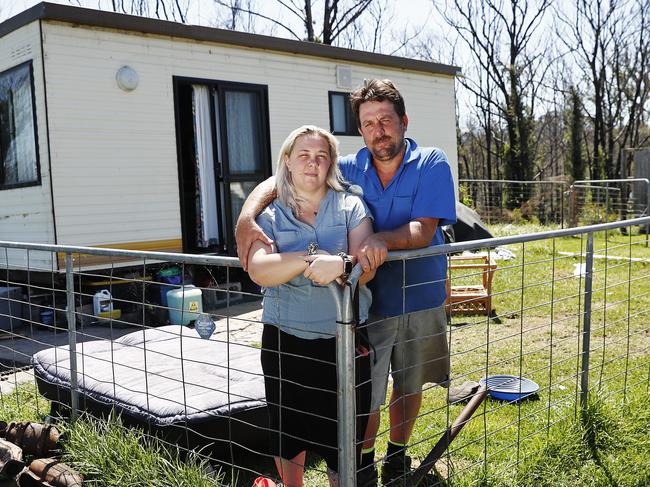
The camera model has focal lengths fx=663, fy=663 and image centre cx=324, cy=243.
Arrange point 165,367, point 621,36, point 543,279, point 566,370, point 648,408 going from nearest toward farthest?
1. point 648,408
2. point 165,367
3. point 566,370
4. point 543,279
5. point 621,36

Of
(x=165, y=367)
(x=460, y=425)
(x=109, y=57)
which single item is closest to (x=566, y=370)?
(x=460, y=425)

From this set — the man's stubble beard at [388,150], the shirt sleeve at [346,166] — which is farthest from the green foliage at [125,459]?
the man's stubble beard at [388,150]

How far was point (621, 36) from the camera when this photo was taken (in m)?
23.6

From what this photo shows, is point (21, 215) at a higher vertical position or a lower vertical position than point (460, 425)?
higher

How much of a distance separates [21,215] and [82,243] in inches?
33.3

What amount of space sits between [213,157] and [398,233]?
234 inches

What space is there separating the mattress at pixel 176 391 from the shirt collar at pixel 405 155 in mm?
924

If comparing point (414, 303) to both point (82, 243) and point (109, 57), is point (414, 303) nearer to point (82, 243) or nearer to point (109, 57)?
point (82, 243)

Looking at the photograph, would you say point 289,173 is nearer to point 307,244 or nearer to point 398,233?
point 307,244

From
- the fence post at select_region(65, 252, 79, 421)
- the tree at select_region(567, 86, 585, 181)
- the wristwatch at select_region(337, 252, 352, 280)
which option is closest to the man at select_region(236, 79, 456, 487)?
the wristwatch at select_region(337, 252, 352, 280)

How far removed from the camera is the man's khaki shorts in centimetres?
278

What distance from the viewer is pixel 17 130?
7.32 metres

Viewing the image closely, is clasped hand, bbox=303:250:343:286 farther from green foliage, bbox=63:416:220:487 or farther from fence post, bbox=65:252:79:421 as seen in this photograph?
fence post, bbox=65:252:79:421

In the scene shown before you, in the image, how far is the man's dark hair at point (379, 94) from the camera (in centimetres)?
260
